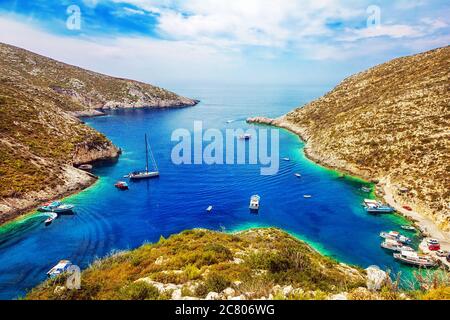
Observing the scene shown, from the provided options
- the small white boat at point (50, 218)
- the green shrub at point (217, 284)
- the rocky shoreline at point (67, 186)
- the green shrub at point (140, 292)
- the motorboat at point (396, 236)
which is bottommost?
the motorboat at point (396, 236)

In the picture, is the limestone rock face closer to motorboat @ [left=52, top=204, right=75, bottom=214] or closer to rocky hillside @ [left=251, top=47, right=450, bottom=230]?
rocky hillside @ [left=251, top=47, right=450, bottom=230]

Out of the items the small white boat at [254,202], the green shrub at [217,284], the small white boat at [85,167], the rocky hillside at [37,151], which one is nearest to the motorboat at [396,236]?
the small white boat at [254,202]

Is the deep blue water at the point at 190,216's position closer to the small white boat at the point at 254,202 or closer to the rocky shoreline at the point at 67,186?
the small white boat at the point at 254,202

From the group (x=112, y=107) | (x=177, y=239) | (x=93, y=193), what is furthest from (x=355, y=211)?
(x=112, y=107)

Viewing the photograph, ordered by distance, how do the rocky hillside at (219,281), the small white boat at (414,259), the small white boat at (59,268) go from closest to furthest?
the rocky hillside at (219,281), the small white boat at (59,268), the small white boat at (414,259)

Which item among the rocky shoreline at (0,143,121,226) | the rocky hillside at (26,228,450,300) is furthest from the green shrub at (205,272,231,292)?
the rocky shoreline at (0,143,121,226)

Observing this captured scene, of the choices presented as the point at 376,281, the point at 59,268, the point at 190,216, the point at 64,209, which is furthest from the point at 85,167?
the point at 376,281

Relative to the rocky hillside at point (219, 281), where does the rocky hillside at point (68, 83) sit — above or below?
above

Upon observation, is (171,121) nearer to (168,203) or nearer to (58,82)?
(58,82)
